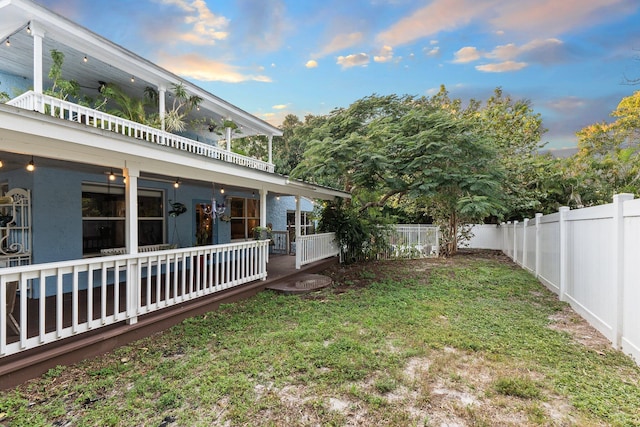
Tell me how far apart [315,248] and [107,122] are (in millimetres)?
6251

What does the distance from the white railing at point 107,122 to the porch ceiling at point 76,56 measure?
1.22m

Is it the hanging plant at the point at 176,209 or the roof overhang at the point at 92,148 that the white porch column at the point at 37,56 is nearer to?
the roof overhang at the point at 92,148

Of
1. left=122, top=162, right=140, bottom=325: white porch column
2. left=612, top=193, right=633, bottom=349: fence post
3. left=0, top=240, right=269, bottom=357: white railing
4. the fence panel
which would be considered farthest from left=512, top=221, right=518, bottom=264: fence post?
left=122, top=162, right=140, bottom=325: white porch column

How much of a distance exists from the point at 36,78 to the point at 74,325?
414 cm

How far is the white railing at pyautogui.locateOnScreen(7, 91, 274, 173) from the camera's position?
4660 millimetres

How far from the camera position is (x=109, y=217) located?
6.73m

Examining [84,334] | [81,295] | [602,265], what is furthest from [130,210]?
[602,265]

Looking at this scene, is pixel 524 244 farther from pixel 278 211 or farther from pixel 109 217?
pixel 109 217

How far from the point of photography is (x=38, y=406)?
2.71 m

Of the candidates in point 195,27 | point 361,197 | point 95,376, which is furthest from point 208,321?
point 195,27

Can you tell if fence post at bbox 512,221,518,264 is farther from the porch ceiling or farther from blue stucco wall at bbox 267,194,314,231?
the porch ceiling

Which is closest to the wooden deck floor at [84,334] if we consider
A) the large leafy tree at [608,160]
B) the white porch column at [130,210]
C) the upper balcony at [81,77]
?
the white porch column at [130,210]

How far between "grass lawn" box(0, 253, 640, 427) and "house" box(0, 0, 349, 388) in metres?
0.80

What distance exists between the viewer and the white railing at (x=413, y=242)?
13.1 m
